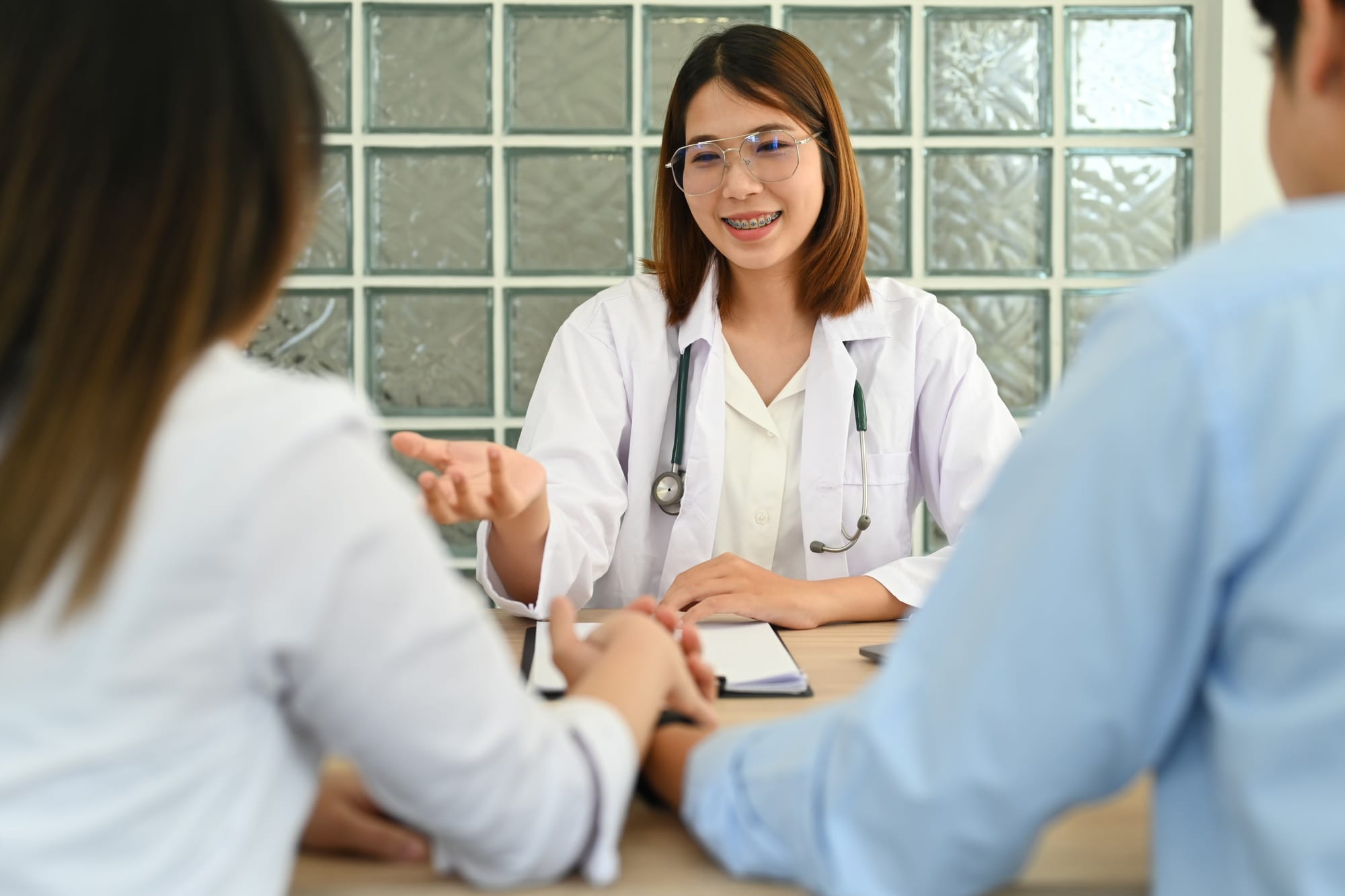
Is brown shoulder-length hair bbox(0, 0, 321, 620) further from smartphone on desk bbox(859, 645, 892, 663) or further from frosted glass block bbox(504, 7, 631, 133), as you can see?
frosted glass block bbox(504, 7, 631, 133)

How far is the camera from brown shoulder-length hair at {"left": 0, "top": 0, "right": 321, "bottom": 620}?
604 millimetres

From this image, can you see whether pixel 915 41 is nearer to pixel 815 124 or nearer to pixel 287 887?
pixel 815 124

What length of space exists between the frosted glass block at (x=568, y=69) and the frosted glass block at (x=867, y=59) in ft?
1.59

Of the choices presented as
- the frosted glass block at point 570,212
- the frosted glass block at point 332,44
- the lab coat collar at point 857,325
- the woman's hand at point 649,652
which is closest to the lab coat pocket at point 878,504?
the lab coat collar at point 857,325

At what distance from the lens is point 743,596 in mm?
1569

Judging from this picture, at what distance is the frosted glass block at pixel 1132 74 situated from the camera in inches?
121

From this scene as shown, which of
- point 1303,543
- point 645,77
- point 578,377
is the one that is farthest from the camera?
point 645,77

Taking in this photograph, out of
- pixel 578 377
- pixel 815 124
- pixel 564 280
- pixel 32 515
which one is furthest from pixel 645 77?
pixel 32 515

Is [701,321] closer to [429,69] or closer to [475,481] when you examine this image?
[475,481]

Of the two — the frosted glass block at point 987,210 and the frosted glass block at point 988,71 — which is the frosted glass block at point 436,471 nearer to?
the frosted glass block at point 987,210

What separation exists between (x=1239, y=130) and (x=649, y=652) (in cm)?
277

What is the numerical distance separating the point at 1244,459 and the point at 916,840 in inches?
11.0

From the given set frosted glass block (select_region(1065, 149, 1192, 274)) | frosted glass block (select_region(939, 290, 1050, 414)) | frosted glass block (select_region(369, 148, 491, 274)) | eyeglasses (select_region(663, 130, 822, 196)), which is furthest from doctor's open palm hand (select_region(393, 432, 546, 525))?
frosted glass block (select_region(1065, 149, 1192, 274))

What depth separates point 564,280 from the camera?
3.04 metres
